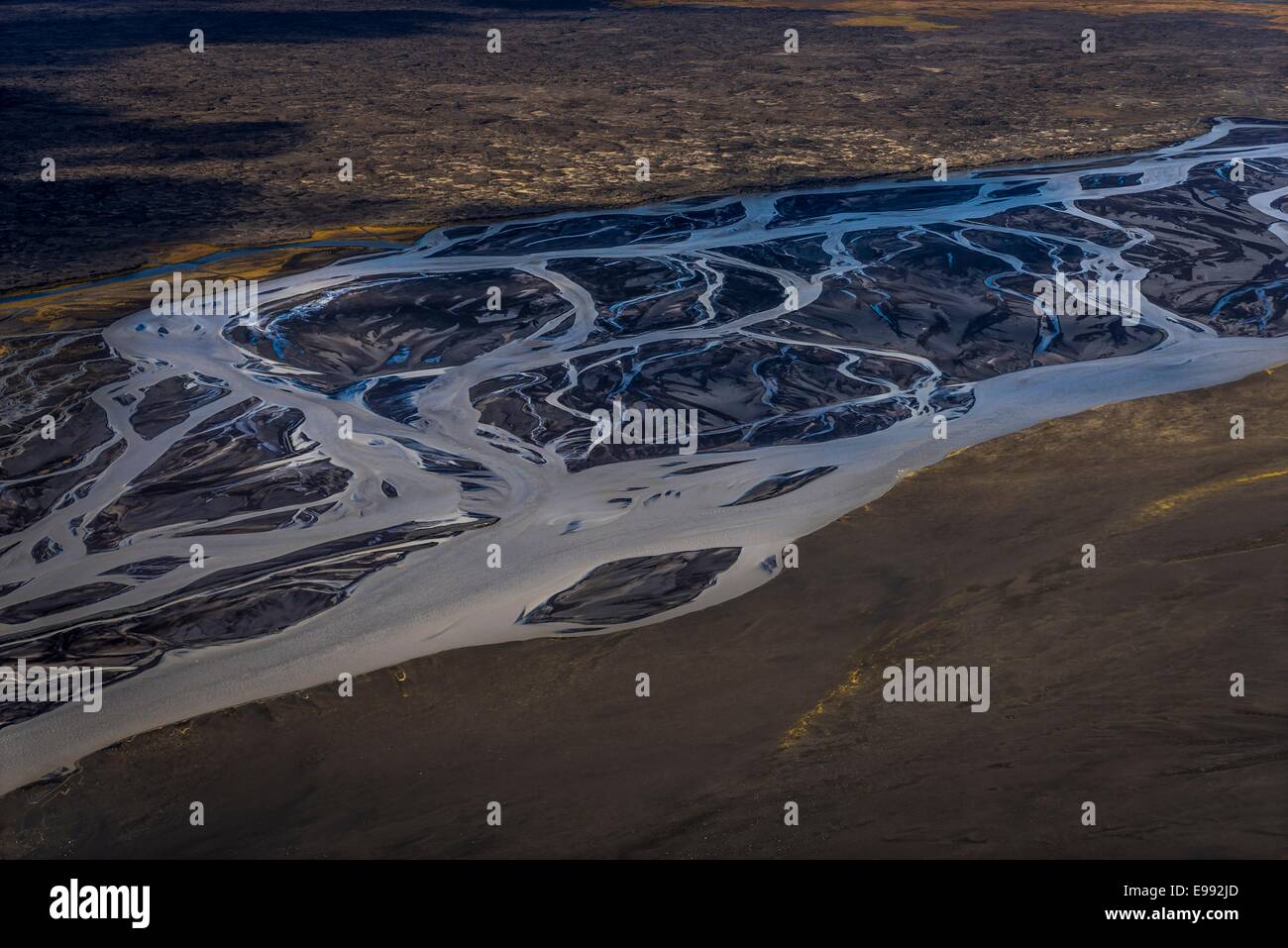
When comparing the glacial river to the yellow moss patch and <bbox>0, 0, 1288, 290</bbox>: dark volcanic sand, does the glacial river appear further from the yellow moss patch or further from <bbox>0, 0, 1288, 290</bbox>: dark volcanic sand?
<bbox>0, 0, 1288, 290</bbox>: dark volcanic sand

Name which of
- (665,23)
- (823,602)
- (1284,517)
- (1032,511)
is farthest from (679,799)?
(665,23)

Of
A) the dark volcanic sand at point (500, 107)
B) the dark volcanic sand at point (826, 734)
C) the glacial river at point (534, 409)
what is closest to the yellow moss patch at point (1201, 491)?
the dark volcanic sand at point (826, 734)

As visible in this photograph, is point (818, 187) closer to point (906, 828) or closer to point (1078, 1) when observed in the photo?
point (906, 828)

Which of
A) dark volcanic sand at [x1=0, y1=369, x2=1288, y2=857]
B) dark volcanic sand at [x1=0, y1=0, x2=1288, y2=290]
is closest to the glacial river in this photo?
dark volcanic sand at [x1=0, y1=369, x2=1288, y2=857]

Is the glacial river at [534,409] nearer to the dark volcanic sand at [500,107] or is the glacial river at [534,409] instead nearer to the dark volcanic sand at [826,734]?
the dark volcanic sand at [826,734]

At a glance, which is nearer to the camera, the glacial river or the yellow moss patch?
the glacial river

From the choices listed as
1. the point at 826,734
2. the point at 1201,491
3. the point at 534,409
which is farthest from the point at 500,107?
the point at 826,734
